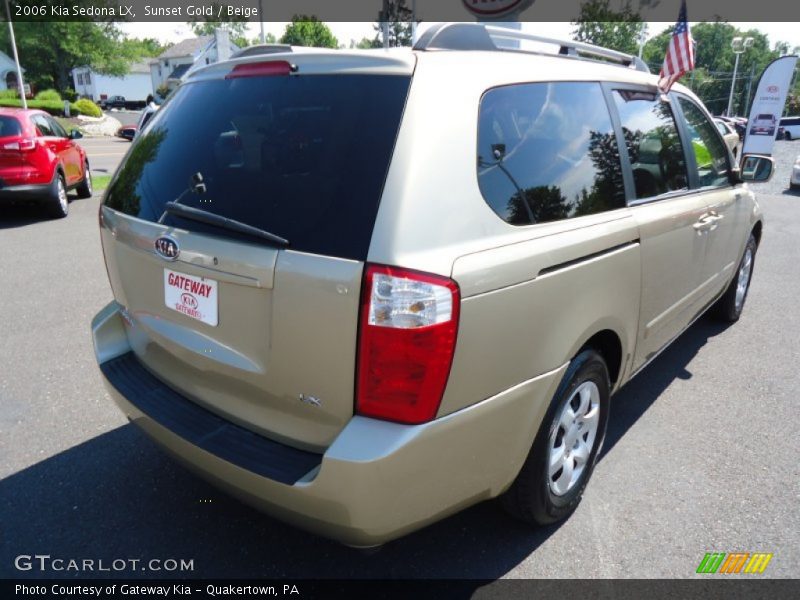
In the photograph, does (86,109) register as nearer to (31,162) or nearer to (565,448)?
(31,162)

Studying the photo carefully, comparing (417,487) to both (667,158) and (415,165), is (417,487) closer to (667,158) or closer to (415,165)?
(415,165)

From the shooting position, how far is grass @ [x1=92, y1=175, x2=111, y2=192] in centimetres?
1308

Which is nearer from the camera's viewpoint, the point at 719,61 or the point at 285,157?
the point at 285,157

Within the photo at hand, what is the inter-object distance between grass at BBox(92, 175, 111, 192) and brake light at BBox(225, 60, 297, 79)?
38.9 feet

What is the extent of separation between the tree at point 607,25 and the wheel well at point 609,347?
5103 cm

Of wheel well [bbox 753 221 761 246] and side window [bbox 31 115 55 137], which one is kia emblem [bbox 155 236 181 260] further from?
side window [bbox 31 115 55 137]

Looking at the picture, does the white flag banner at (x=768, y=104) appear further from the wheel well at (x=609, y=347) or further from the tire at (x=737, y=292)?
the wheel well at (x=609, y=347)

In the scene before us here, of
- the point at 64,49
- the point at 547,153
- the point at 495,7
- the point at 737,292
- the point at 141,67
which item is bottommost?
the point at 737,292

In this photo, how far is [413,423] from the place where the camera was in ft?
5.97

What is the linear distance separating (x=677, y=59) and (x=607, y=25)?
190 feet

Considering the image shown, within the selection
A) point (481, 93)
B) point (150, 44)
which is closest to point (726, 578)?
point (481, 93)

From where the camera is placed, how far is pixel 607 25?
5425 centimetres

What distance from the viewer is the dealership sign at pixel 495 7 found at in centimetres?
550

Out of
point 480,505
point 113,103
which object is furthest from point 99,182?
point 113,103
